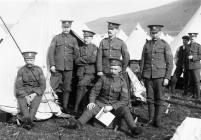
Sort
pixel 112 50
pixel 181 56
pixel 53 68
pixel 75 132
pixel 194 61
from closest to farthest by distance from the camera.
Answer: pixel 75 132
pixel 112 50
pixel 53 68
pixel 194 61
pixel 181 56

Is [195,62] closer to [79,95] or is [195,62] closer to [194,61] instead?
[194,61]

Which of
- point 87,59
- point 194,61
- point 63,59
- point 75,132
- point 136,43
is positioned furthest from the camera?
point 136,43

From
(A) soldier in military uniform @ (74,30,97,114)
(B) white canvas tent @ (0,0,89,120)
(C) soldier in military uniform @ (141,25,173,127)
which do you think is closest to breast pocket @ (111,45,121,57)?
(A) soldier in military uniform @ (74,30,97,114)

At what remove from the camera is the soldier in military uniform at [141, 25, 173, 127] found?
6226 millimetres

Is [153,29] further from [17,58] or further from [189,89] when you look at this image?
[189,89]

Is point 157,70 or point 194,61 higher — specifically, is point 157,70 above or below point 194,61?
below

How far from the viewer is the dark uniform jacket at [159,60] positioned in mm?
6223

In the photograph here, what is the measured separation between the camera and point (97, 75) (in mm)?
7250

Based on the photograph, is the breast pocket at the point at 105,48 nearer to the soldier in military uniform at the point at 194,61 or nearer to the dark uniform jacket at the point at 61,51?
the dark uniform jacket at the point at 61,51

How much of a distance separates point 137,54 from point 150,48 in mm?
9023

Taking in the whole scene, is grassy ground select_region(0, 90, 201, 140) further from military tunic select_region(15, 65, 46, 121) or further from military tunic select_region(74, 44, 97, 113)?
military tunic select_region(74, 44, 97, 113)

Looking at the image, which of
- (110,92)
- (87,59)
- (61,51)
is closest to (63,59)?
(61,51)

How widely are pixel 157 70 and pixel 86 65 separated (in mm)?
1629

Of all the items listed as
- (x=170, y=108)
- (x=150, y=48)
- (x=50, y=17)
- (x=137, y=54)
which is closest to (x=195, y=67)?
(x=170, y=108)
